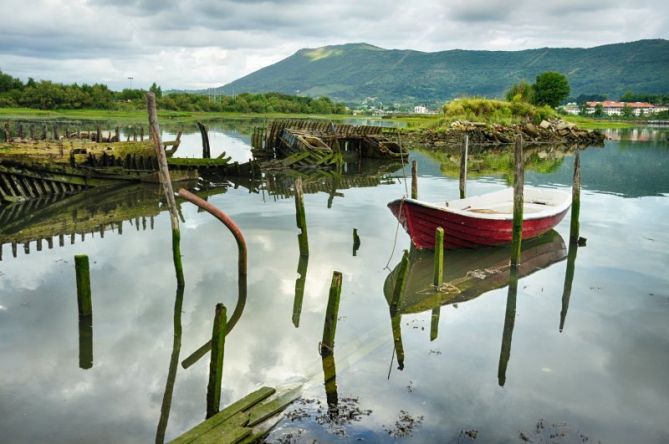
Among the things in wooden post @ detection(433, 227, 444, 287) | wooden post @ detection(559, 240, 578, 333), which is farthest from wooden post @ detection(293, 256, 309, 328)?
wooden post @ detection(559, 240, 578, 333)

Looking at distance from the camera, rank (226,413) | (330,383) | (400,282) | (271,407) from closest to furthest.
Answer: (226,413) < (271,407) < (330,383) < (400,282)

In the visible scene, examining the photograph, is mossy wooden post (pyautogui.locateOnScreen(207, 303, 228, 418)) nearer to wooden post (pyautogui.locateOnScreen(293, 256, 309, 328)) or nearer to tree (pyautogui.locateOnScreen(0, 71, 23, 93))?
wooden post (pyautogui.locateOnScreen(293, 256, 309, 328))

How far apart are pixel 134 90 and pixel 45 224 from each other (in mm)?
135490

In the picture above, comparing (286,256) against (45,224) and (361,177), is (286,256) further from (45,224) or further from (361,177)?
(361,177)

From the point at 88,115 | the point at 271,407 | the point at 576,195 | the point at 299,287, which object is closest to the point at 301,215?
the point at 299,287

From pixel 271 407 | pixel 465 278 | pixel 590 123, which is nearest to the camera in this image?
pixel 271 407

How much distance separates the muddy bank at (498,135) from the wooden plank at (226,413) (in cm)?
5940

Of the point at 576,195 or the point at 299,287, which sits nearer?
the point at 299,287

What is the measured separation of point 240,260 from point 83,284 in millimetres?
4005

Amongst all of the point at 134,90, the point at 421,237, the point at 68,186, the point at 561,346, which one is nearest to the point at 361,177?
the point at 68,186

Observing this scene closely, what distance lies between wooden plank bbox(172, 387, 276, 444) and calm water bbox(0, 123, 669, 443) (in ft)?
1.84

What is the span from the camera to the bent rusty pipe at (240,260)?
1101cm

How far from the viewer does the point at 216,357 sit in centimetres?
828

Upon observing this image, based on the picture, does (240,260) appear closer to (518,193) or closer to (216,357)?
(216,357)
